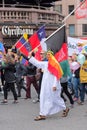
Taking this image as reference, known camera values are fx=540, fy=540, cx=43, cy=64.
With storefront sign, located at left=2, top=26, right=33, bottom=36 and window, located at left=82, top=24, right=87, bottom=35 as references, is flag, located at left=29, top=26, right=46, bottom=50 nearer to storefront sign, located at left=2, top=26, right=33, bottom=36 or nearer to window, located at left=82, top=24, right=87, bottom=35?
storefront sign, located at left=2, top=26, right=33, bottom=36

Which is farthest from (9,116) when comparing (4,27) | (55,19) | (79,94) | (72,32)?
(72,32)

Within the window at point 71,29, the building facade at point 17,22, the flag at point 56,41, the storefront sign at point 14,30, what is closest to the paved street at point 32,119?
the flag at point 56,41

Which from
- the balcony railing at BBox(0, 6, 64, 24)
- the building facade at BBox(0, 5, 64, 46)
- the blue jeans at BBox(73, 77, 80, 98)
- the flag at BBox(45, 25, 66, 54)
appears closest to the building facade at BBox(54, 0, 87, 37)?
the balcony railing at BBox(0, 6, 64, 24)

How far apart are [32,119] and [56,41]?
7.18 ft

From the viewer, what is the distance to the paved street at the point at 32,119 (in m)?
11.0

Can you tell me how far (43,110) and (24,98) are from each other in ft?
15.2

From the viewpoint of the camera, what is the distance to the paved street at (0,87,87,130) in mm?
11008

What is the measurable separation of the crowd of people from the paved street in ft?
0.86

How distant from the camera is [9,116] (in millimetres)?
12602

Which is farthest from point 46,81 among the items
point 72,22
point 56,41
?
point 72,22

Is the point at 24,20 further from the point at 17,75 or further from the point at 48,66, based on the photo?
the point at 48,66

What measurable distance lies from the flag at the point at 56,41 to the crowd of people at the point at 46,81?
1.06 ft

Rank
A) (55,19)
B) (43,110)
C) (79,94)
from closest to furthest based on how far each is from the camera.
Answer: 1. (43,110)
2. (79,94)
3. (55,19)

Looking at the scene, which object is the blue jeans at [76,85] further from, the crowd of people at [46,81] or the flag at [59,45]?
the flag at [59,45]
